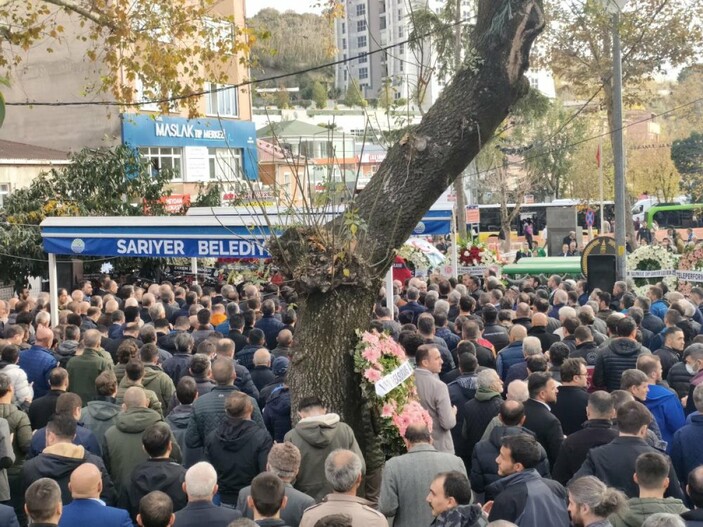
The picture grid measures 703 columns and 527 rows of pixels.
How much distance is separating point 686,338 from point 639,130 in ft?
238

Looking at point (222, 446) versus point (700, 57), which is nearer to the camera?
point (222, 446)

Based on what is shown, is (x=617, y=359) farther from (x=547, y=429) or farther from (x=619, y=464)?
(x=619, y=464)

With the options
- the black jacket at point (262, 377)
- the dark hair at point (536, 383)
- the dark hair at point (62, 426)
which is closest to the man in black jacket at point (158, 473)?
the dark hair at point (62, 426)

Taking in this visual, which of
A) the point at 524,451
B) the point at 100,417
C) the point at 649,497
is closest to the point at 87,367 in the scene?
the point at 100,417

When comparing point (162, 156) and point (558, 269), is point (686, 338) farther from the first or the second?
point (162, 156)

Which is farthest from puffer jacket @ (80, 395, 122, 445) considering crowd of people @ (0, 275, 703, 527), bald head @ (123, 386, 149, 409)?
bald head @ (123, 386, 149, 409)

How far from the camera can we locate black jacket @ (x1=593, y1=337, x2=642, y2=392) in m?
9.11

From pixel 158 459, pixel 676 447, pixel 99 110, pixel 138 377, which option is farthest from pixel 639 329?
pixel 99 110

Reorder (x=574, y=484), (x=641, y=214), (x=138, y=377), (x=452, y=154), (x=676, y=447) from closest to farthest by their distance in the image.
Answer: (x=574, y=484)
(x=676, y=447)
(x=452, y=154)
(x=138, y=377)
(x=641, y=214)

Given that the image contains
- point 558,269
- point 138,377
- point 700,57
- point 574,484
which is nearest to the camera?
point 574,484

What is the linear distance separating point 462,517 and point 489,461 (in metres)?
1.69

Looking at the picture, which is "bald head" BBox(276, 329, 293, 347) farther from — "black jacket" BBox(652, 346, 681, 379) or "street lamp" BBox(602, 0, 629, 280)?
"street lamp" BBox(602, 0, 629, 280)

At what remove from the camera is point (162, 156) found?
135 feet

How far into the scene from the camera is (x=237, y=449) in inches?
277
